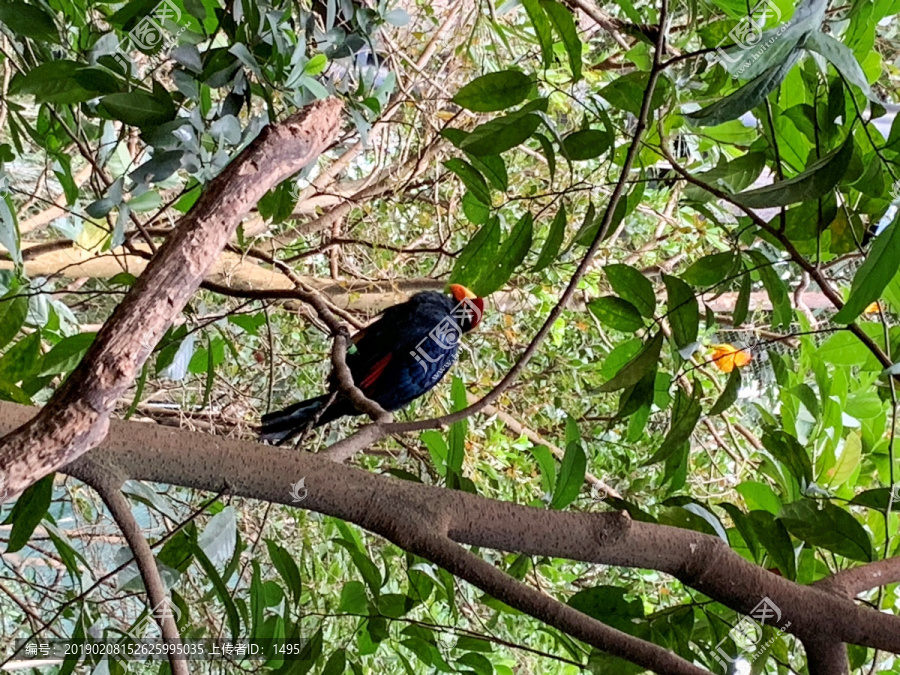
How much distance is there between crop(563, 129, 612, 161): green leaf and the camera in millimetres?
646

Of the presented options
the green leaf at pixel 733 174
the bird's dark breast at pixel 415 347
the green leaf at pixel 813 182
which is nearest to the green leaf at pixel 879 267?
the green leaf at pixel 813 182

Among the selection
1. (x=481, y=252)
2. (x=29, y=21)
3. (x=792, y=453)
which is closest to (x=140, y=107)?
(x=29, y=21)

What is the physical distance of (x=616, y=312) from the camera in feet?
2.57

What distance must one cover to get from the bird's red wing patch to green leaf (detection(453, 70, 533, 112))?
716 mm

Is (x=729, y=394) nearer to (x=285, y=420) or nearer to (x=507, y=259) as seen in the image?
(x=507, y=259)

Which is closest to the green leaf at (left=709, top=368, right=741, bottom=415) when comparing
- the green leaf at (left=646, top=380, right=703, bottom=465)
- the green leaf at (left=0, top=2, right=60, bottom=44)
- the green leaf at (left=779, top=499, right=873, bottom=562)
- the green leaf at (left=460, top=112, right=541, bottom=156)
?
the green leaf at (left=646, top=380, right=703, bottom=465)

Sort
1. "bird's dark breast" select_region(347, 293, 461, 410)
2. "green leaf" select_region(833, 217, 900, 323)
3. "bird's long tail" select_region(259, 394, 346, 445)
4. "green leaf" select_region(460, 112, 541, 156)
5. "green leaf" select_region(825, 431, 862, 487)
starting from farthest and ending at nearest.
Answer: "bird's dark breast" select_region(347, 293, 461, 410), "bird's long tail" select_region(259, 394, 346, 445), "green leaf" select_region(825, 431, 862, 487), "green leaf" select_region(460, 112, 541, 156), "green leaf" select_region(833, 217, 900, 323)

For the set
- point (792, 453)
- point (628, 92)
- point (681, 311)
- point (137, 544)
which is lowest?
point (137, 544)

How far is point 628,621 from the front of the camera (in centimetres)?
67

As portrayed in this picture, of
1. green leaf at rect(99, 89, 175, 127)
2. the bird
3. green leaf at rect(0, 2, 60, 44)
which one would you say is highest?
the bird

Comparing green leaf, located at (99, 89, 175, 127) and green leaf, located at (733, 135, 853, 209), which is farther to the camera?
green leaf, located at (99, 89, 175, 127)

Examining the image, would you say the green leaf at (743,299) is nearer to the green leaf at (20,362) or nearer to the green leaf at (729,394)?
the green leaf at (729,394)

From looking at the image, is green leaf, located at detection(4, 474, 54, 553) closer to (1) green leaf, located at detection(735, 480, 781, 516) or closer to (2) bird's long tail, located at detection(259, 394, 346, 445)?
(2) bird's long tail, located at detection(259, 394, 346, 445)

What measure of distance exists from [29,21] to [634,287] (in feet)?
2.02
